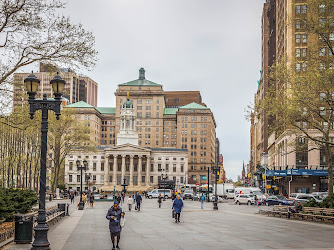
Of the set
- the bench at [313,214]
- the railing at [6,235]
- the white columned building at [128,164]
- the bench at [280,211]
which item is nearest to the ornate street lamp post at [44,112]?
the railing at [6,235]

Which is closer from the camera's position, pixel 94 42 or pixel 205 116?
pixel 94 42

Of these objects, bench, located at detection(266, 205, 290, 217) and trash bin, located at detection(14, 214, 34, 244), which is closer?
trash bin, located at detection(14, 214, 34, 244)

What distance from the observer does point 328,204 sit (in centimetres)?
2975

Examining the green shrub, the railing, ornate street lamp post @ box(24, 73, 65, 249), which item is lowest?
the railing

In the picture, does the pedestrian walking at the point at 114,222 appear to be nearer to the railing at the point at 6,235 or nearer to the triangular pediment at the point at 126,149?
the railing at the point at 6,235

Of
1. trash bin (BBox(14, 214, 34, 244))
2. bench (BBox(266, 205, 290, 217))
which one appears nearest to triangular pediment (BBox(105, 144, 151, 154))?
bench (BBox(266, 205, 290, 217))

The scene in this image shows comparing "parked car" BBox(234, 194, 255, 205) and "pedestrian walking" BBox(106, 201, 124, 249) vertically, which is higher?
"pedestrian walking" BBox(106, 201, 124, 249)

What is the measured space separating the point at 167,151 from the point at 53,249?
137501mm

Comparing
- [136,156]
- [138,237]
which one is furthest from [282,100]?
[136,156]

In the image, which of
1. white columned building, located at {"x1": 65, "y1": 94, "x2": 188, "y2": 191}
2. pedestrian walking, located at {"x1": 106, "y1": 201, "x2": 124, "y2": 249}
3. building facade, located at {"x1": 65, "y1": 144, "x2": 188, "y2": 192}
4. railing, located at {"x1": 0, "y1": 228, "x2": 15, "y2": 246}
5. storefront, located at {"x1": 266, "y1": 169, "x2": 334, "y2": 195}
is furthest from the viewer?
white columned building, located at {"x1": 65, "y1": 94, "x2": 188, "y2": 191}

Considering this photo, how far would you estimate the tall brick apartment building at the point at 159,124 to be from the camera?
17262 centimetres

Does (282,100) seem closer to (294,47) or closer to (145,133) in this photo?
(294,47)

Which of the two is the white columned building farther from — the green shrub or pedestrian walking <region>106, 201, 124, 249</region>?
pedestrian walking <region>106, 201, 124, 249</region>

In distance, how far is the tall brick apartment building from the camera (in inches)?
6796
